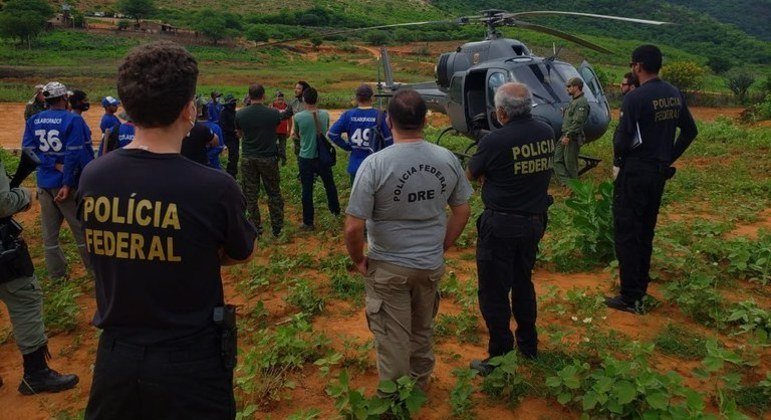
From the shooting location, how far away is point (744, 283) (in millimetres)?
5152

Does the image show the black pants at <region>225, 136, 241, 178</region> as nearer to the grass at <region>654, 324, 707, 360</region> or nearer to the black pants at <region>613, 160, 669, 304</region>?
the black pants at <region>613, 160, 669, 304</region>

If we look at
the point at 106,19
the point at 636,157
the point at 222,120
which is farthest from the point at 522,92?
the point at 106,19

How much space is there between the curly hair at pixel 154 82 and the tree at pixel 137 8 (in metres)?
73.4

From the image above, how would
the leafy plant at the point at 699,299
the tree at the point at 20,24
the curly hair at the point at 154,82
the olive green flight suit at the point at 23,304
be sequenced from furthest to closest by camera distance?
the tree at the point at 20,24
the leafy plant at the point at 699,299
the olive green flight suit at the point at 23,304
the curly hair at the point at 154,82

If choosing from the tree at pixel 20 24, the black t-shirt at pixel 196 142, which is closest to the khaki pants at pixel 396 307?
the black t-shirt at pixel 196 142

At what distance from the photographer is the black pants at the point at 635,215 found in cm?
439

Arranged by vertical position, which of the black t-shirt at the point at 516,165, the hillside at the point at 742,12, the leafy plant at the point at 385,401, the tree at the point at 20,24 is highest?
the hillside at the point at 742,12

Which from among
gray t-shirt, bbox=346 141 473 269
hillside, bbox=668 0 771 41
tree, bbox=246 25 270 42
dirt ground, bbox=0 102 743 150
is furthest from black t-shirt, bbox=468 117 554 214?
hillside, bbox=668 0 771 41

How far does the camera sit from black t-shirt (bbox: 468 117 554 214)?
11.2ft

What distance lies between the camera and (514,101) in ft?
11.4

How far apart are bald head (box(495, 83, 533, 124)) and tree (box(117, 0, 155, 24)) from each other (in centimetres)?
7248

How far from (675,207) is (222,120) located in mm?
7310

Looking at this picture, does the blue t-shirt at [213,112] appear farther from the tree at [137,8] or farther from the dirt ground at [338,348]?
the tree at [137,8]

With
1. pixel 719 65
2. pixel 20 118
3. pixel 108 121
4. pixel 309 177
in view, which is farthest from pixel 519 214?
pixel 719 65
